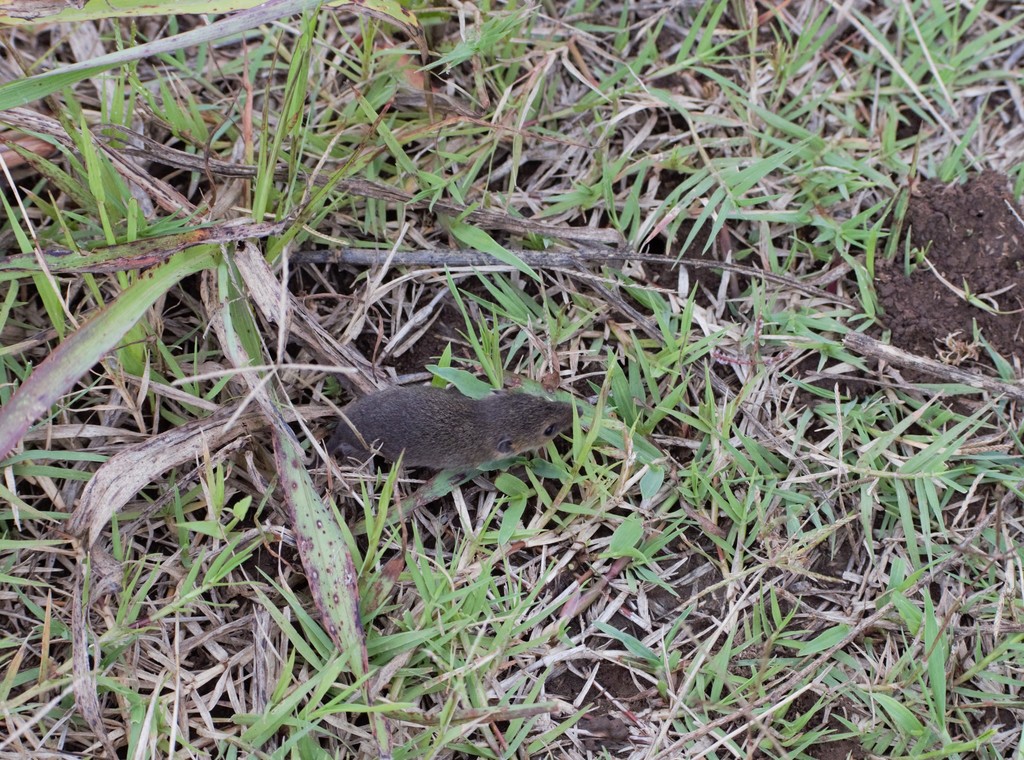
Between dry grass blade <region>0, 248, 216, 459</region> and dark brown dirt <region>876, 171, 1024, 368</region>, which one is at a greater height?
dry grass blade <region>0, 248, 216, 459</region>

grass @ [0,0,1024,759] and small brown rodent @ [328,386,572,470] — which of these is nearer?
grass @ [0,0,1024,759]

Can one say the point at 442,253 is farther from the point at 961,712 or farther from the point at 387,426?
the point at 961,712

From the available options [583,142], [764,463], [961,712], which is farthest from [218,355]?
[961,712]

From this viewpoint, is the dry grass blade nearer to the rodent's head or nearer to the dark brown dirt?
the rodent's head

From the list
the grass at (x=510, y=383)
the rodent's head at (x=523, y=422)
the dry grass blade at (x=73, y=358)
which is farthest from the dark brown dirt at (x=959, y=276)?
Result: the dry grass blade at (x=73, y=358)

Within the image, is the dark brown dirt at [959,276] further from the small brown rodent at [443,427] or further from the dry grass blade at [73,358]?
the dry grass blade at [73,358]

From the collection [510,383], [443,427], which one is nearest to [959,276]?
[510,383]

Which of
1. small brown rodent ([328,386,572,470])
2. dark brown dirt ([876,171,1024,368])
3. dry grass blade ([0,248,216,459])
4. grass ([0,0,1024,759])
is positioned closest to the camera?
dry grass blade ([0,248,216,459])

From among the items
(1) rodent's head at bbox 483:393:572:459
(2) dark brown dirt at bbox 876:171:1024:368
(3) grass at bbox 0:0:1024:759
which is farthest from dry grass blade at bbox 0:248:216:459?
(2) dark brown dirt at bbox 876:171:1024:368
